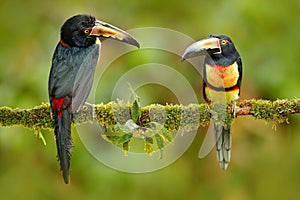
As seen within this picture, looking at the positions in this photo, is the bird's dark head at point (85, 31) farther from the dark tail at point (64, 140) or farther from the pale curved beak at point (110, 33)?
the dark tail at point (64, 140)

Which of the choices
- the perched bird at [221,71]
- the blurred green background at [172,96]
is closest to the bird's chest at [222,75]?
the perched bird at [221,71]

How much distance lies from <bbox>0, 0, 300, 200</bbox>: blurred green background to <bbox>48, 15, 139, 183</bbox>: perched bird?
114 centimetres

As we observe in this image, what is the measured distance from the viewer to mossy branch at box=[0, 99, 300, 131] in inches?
46.4

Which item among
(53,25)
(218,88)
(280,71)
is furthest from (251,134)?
→ (218,88)

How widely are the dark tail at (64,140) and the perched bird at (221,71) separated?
232 millimetres

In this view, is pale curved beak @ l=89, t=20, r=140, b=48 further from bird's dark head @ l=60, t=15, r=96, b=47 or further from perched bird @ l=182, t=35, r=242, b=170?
perched bird @ l=182, t=35, r=242, b=170

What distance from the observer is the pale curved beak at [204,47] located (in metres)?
1.16

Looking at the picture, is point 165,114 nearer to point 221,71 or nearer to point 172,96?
point 221,71

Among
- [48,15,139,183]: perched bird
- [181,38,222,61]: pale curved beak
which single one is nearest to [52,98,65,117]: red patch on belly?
[48,15,139,183]: perched bird

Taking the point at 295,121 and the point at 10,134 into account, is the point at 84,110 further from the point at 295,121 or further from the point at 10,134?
the point at 295,121

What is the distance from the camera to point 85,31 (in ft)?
3.82

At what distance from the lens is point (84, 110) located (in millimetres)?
1196

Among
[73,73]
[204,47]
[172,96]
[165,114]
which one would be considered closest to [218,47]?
[204,47]

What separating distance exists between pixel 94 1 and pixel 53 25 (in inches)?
8.3
